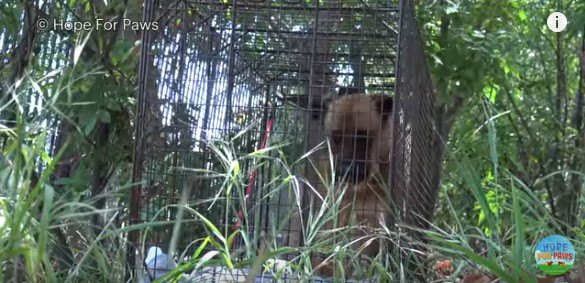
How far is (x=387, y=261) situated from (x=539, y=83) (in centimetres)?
493

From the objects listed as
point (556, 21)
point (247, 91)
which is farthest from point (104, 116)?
point (556, 21)

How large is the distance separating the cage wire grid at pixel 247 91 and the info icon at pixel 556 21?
1.84 metres

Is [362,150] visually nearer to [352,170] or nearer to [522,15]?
[352,170]

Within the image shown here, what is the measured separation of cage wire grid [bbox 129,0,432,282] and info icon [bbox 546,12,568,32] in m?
1.84

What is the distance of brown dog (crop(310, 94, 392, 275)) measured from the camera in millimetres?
3045

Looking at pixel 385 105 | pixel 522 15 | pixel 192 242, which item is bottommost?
pixel 192 242

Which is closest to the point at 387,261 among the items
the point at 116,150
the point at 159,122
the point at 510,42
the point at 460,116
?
the point at 159,122

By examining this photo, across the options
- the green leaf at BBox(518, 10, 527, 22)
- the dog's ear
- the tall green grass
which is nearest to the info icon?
the green leaf at BBox(518, 10, 527, 22)

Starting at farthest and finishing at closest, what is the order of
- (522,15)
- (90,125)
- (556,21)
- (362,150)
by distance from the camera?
1. (556,21)
2. (522,15)
3. (362,150)
4. (90,125)

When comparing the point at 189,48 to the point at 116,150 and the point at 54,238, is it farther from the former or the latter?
the point at 54,238

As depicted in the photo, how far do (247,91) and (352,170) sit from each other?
895mm

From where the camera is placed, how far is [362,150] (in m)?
3.41

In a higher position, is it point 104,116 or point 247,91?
point 247,91

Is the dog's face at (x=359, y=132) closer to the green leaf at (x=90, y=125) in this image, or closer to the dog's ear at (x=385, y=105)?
the dog's ear at (x=385, y=105)
